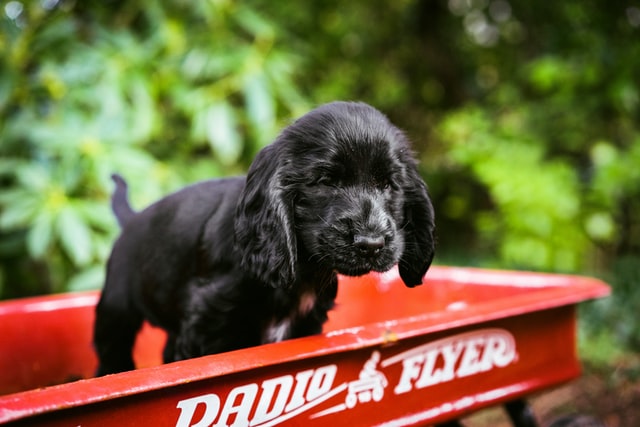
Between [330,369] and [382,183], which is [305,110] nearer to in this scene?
[382,183]

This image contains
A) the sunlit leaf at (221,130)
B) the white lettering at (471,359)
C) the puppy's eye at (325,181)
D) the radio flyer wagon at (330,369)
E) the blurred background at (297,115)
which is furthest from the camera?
the sunlit leaf at (221,130)

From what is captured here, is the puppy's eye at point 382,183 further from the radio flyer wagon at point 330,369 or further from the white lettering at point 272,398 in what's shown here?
the white lettering at point 272,398

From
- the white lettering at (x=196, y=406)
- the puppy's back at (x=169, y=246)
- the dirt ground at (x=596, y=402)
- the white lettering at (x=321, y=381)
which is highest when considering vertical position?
the puppy's back at (x=169, y=246)

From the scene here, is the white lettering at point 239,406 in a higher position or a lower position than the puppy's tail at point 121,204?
lower

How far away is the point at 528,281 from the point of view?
254 centimetres

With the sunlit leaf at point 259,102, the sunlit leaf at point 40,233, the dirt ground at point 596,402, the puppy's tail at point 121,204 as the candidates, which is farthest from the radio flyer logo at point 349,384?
the sunlit leaf at point 259,102

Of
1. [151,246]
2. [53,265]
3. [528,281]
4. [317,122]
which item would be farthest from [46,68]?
[528,281]

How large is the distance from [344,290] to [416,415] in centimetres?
120

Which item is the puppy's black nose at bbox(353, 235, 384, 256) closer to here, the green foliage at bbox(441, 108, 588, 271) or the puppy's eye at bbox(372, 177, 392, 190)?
the puppy's eye at bbox(372, 177, 392, 190)

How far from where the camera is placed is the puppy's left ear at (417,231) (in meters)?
1.79

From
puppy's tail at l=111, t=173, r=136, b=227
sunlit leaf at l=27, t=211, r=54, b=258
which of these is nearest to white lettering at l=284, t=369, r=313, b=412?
puppy's tail at l=111, t=173, r=136, b=227

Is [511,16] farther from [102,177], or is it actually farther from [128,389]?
[128,389]

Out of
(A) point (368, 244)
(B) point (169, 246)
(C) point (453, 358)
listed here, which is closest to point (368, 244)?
(A) point (368, 244)

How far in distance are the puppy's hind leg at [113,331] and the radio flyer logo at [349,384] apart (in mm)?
832
